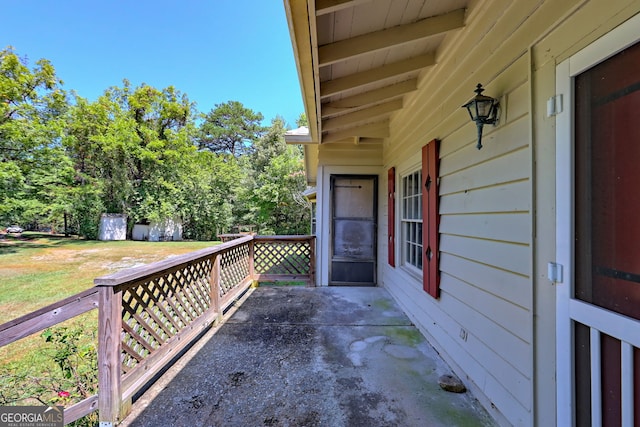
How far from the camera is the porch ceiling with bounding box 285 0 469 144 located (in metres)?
1.81

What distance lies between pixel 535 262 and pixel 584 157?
0.55 metres

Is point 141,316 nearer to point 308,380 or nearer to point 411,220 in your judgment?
point 308,380

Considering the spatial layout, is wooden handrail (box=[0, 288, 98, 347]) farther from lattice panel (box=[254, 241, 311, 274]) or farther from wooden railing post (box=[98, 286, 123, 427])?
lattice panel (box=[254, 241, 311, 274])

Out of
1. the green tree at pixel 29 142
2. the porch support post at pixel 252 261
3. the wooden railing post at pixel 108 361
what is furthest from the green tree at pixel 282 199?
the wooden railing post at pixel 108 361

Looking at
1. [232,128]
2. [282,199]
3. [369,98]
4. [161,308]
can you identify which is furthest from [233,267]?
[232,128]

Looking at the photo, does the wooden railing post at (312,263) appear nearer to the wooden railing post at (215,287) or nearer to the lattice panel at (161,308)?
the wooden railing post at (215,287)

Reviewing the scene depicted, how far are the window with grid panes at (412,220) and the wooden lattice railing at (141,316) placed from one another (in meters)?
2.50

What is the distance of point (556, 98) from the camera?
131 centimetres

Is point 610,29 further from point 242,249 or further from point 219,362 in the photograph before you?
point 242,249

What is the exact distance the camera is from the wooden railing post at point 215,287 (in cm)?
342

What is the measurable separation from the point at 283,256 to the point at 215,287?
2074mm

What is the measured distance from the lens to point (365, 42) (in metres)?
2.29

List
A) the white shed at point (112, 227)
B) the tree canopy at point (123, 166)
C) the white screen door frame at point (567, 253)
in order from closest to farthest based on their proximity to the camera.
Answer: the white screen door frame at point (567, 253) → the tree canopy at point (123, 166) → the white shed at point (112, 227)

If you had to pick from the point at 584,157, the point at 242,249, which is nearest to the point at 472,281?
the point at 584,157
